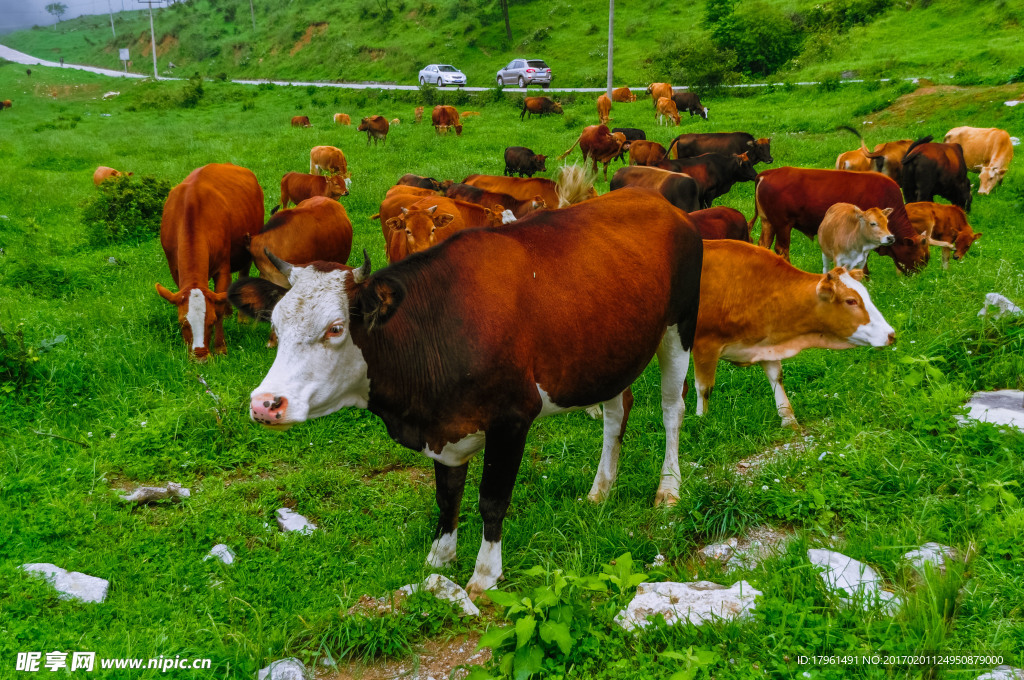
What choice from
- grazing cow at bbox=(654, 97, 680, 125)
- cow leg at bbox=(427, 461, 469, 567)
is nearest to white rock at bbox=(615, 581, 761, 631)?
cow leg at bbox=(427, 461, 469, 567)

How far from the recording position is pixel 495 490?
416cm

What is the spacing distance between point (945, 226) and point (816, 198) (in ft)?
5.95

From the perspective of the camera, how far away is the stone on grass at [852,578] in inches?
132

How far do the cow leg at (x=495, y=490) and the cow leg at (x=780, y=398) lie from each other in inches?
112

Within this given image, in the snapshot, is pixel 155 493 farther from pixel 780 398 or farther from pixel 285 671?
pixel 780 398

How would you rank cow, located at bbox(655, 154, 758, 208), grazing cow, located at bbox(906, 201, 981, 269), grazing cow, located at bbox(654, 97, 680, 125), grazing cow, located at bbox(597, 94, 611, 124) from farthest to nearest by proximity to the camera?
1. grazing cow, located at bbox(597, 94, 611, 124)
2. grazing cow, located at bbox(654, 97, 680, 125)
3. cow, located at bbox(655, 154, 758, 208)
4. grazing cow, located at bbox(906, 201, 981, 269)

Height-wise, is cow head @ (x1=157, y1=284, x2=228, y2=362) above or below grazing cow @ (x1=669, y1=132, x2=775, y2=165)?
below

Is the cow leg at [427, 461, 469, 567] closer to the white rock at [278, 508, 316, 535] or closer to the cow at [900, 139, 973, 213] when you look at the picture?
the white rock at [278, 508, 316, 535]

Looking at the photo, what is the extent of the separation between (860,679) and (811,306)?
12.0 ft

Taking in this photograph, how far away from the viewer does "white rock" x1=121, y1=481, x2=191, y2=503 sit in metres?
5.07

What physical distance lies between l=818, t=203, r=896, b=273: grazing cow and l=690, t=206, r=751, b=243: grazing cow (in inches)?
44.6

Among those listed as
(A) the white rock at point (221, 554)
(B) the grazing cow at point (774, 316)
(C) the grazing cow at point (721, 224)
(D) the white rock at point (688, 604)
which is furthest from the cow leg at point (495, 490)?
(C) the grazing cow at point (721, 224)

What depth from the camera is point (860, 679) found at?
298 cm

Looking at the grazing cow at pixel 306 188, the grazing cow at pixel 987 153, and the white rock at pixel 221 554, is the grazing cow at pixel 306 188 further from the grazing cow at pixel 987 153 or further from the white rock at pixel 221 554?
the grazing cow at pixel 987 153
